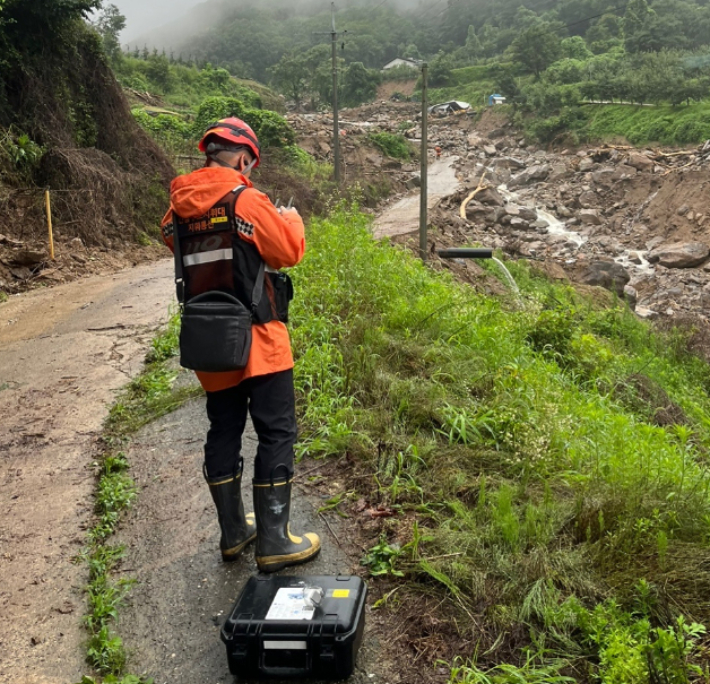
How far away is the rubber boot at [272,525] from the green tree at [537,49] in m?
63.1

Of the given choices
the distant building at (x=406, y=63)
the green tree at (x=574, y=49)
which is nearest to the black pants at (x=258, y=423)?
the green tree at (x=574, y=49)

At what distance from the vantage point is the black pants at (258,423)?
3031mm

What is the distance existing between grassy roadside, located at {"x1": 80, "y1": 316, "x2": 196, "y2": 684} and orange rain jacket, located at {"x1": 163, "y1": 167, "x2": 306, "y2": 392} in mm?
1032

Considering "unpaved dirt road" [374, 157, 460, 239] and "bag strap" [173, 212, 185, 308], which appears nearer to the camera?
"bag strap" [173, 212, 185, 308]

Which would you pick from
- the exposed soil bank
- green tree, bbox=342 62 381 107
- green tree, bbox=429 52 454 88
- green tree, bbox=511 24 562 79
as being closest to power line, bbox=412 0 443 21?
green tree, bbox=429 52 454 88

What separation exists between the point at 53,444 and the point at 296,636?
2.87 meters

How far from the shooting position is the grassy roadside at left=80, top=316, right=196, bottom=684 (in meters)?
2.76

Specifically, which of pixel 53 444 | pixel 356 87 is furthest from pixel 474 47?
pixel 53 444

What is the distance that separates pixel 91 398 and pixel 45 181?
840 centimetres

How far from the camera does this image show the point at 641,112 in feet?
131

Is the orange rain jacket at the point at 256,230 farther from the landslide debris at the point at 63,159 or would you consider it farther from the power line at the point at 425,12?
the power line at the point at 425,12

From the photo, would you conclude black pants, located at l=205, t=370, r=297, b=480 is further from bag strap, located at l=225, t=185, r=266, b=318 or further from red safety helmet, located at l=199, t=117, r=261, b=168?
red safety helmet, located at l=199, t=117, r=261, b=168

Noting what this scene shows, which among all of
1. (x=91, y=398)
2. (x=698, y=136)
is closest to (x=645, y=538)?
(x=91, y=398)

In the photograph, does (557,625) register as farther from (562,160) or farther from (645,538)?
(562,160)
